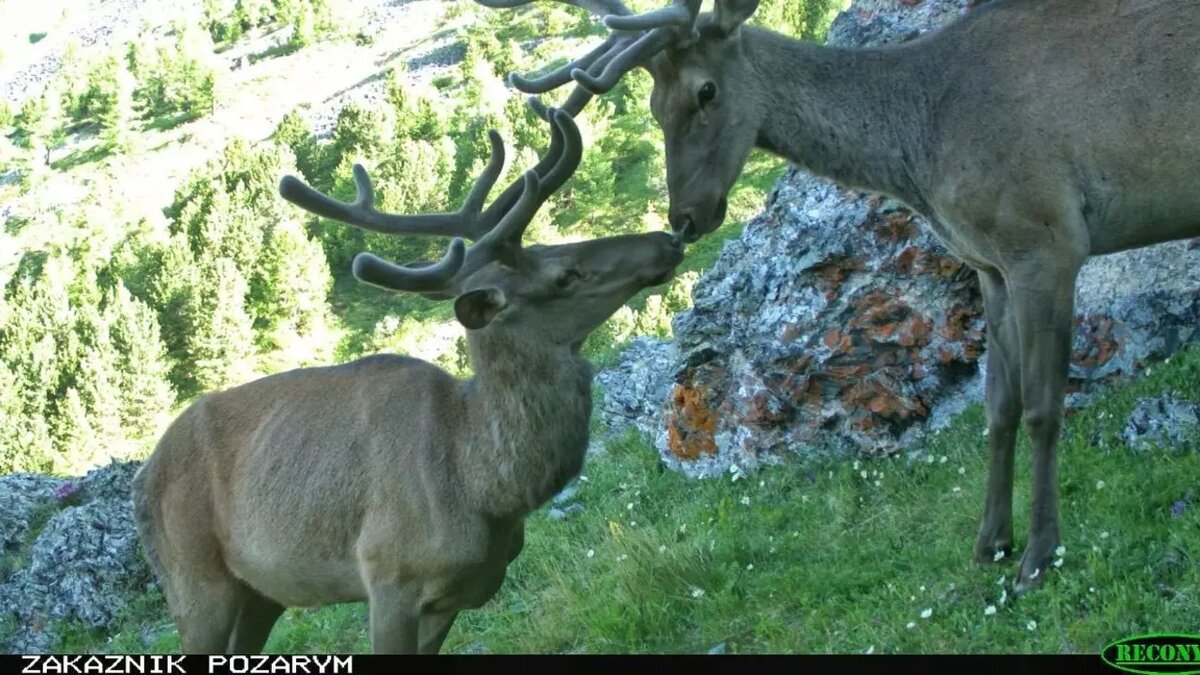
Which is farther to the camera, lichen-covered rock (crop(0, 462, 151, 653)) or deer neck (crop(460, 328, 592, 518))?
lichen-covered rock (crop(0, 462, 151, 653))

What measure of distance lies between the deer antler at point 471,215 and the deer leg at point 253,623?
2077 mm

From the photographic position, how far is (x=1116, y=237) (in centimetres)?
729

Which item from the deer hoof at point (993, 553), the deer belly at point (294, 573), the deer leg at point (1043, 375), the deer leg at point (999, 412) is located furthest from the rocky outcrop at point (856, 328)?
Result: the deer belly at point (294, 573)

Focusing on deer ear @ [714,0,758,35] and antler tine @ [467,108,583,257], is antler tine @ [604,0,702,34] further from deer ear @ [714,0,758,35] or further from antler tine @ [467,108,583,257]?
antler tine @ [467,108,583,257]

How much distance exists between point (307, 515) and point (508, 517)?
3.41ft

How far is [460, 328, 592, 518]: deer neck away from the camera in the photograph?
7074 mm

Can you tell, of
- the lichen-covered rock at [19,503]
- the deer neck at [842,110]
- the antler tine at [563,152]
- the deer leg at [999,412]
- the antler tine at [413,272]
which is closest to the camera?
the antler tine at [413,272]

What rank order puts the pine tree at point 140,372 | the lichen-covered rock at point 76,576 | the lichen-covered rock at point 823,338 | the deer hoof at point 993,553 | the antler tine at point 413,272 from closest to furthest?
1. the antler tine at point 413,272
2. the deer hoof at point 993,553
3. the lichen-covered rock at point 823,338
4. the lichen-covered rock at point 76,576
5. the pine tree at point 140,372

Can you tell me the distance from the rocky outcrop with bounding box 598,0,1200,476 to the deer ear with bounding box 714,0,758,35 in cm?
263

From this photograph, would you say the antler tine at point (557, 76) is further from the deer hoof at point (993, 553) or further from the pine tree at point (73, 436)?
the pine tree at point (73, 436)

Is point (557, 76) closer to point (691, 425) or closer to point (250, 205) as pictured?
point (691, 425)

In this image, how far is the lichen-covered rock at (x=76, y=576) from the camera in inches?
561

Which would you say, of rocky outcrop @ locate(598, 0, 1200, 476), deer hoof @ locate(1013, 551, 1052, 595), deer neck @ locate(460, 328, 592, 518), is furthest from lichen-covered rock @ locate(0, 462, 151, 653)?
deer hoof @ locate(1013, 551, 1052, 595)

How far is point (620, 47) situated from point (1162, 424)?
3.90 m
